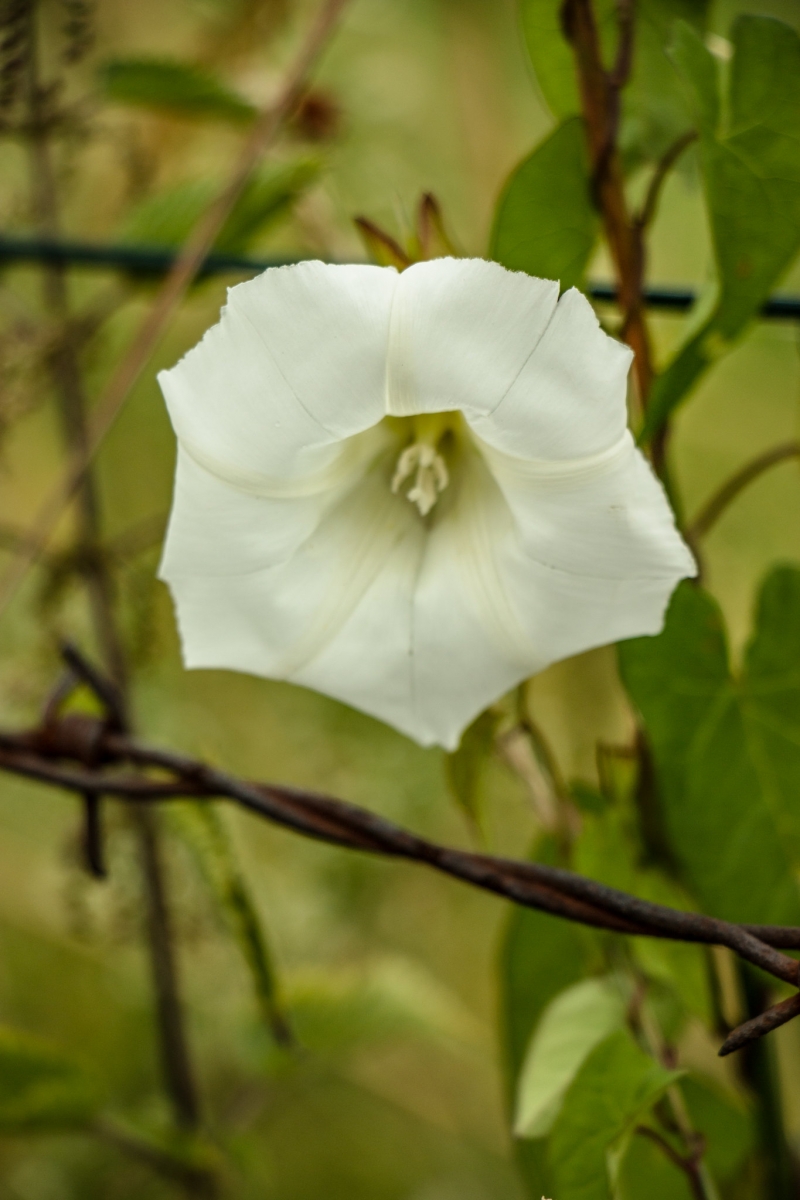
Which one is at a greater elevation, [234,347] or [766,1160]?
[234,347]

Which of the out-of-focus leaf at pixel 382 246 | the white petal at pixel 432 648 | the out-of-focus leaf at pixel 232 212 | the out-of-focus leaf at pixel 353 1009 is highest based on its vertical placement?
the out-of-focus leaf at pixel 232 212

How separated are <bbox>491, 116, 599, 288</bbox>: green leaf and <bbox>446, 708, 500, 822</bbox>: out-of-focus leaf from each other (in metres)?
0.16

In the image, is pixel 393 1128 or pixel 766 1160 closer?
pixel 766 1160

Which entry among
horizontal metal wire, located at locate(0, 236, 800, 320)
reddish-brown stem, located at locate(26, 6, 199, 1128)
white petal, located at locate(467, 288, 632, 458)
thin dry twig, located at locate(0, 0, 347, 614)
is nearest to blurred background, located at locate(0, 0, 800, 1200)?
reddish-brown stem, located at locate(26, 6, 199, 1128)

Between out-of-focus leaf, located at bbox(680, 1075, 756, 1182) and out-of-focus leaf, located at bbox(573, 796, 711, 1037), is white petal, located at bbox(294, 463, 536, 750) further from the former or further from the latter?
out-of-focus leaf, located at bbox(680, 1075, 756, 1182)

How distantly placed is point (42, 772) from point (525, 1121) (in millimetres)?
228

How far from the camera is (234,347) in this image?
296mm

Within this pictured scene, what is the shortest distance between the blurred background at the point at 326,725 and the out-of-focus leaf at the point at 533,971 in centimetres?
48

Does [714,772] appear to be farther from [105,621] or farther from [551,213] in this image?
[105,621]

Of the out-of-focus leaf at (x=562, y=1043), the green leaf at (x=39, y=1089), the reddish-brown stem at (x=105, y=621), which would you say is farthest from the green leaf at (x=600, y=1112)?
the reddish-brown stem at (x=105, y=621)

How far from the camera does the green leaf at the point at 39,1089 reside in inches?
21.5

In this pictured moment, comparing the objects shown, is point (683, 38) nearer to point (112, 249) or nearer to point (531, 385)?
point (531, 385)

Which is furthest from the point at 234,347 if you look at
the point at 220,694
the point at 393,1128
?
the point at 393,1128

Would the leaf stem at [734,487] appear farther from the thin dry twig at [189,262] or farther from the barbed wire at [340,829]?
the thin dry twig at [189,262]
